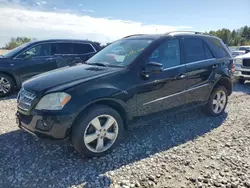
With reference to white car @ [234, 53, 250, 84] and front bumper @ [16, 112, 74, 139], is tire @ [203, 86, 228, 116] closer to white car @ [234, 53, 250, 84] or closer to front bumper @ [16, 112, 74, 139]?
front bumper @ [16, 112, 74, 139]

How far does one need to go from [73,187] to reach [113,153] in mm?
894

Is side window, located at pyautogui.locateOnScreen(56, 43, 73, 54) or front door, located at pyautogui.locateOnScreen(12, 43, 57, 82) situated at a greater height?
side window, located at pyautogui.locateOnScreen(56, 43, 73, 54)

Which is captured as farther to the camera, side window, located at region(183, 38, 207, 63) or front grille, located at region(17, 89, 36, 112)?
side window, located at region(183, 38, 207, 63)

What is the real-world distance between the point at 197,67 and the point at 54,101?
9.19 ft

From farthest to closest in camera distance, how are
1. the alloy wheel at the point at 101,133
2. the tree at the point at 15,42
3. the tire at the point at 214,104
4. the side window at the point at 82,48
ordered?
the tree at the point at 15,42 < the side window at the point at 82,48 < the tire at the point at 214,104 < the alloy wheel at the point at 101,133

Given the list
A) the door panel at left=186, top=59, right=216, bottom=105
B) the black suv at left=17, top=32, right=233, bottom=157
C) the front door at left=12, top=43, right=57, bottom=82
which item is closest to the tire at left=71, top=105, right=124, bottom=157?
the black suv at left=17, top=32, right=233, bottom=157

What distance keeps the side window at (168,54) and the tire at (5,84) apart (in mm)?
4988

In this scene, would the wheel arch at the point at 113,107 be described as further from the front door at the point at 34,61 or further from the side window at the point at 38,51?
the side window at the point at 38,51

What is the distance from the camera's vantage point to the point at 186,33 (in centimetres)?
452

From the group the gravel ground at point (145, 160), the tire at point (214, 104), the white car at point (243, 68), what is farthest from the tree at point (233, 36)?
the gravel ground at point (145, 160)

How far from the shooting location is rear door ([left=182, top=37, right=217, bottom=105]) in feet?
14.2

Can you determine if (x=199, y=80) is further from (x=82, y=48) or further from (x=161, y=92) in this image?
(x=82, y=48)

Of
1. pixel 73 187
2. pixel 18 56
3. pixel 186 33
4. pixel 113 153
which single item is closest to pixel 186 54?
pixel 186 33

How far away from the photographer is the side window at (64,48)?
7.47 metres
